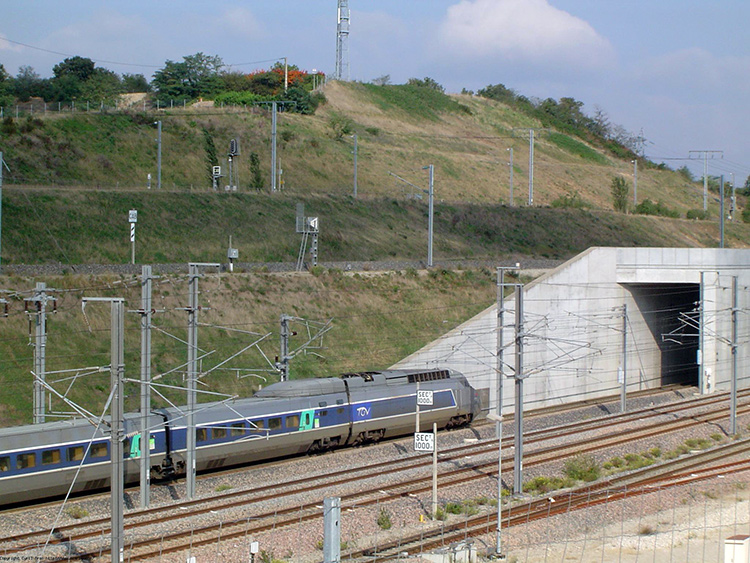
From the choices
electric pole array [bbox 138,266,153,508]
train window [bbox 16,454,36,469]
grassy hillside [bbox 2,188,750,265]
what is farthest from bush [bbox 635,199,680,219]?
train window [bbox 16,454,36,469]

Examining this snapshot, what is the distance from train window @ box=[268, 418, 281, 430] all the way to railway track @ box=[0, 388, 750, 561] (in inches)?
98.1

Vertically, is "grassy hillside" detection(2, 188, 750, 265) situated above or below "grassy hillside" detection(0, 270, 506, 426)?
above

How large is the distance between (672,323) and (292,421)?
98.4 feet

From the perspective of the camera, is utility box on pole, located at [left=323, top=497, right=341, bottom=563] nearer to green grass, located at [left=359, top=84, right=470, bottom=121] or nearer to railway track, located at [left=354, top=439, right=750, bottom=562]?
railway track, located at [left=354, top=439, right=750, bottom=562]

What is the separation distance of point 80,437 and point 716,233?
7706cm

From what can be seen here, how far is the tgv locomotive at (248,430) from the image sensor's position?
22031 mm

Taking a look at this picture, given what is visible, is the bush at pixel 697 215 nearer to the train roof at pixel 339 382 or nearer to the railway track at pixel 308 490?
the railway track at pixel 308 490

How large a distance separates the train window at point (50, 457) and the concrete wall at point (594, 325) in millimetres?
20522

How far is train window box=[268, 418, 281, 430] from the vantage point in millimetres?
27250

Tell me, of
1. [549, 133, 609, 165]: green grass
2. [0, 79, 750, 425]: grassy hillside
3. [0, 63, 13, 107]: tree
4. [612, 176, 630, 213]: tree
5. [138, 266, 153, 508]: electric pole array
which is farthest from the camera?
[549, 133, 609, 165]: green grass

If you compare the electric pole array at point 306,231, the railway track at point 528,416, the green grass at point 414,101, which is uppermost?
the green grass at point 414,101

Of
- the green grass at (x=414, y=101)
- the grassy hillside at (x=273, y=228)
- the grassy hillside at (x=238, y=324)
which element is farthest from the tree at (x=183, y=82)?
the grassy hillside at (x=238, y=324)

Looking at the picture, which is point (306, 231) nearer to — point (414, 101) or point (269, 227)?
point (269, 227)

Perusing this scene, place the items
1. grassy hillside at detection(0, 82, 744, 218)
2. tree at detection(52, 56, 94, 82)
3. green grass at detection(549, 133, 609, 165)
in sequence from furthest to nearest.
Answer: green grass at detection(549, 133, 609, 165)
tree at detection(52, 56, 94, 82)
grassy hillside at detection(0, 82, 744, 218)
